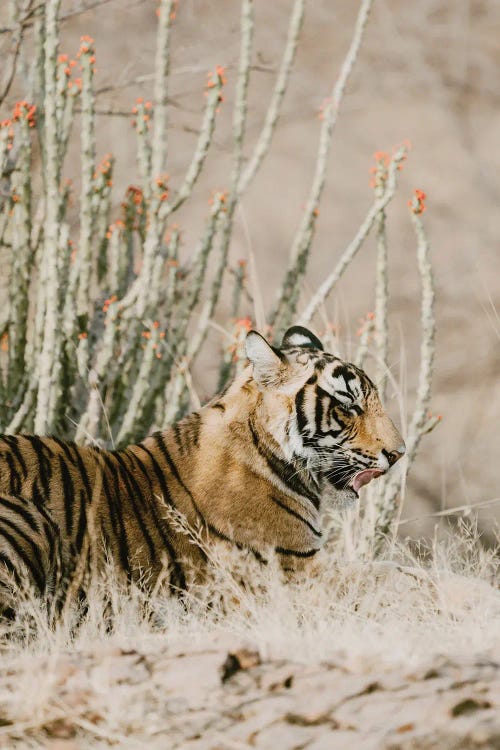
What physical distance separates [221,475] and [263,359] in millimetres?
423

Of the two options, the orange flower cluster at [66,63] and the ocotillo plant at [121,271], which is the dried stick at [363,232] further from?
the orange flower cluster at [66,63]

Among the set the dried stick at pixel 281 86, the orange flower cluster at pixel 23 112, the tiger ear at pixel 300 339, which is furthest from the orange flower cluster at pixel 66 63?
the tiger ear at pixel 300 339

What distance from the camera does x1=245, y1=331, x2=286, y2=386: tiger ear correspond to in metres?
3.86

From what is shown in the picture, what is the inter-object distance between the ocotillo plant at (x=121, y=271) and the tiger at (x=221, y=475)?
138cm

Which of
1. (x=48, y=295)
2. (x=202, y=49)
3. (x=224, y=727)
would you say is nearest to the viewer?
(x=224, y=727)

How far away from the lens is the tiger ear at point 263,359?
12.7 ft

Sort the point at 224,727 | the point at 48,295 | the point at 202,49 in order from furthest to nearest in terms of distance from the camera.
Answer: the point at 202,49
the point at 48,295
the point at 224,727

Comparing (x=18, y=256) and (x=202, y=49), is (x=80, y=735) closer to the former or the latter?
(x=18, y=256)

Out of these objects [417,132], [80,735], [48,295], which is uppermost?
[417,132]

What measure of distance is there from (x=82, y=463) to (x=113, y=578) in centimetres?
44

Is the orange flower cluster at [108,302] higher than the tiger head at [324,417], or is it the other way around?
the orange flower cluster at [108,302]

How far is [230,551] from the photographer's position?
369cm

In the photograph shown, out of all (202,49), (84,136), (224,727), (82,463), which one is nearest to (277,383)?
(82,463)

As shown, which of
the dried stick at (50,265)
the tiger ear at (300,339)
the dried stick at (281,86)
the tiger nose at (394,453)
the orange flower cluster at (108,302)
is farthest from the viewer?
the dried stick at (281,86)
